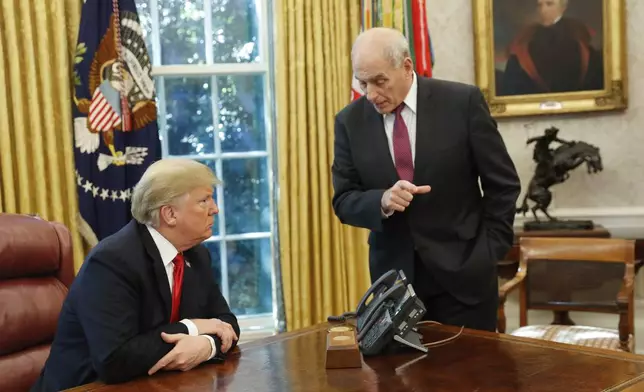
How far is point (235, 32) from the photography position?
13.9 ft

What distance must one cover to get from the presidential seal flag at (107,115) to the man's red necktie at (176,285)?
1.80 m

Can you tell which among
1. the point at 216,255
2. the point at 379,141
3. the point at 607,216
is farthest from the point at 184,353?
the point at 607,216

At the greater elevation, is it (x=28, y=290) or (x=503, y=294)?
(x=28, y=290)

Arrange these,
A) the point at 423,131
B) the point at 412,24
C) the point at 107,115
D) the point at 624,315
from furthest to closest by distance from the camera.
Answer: the point at 412,24 < the point at 107,115 < the point at 624,315 < the point at 423,131

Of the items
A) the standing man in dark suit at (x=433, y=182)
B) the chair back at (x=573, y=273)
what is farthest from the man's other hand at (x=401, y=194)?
the chair back at (x=573, y=273)

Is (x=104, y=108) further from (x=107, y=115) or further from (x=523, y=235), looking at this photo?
(x=523, y=235)

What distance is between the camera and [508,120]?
422 cm

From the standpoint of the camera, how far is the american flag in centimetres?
356

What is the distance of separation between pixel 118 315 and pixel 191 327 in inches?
7.6

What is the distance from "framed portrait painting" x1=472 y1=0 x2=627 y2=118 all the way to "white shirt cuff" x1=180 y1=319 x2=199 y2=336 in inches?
112

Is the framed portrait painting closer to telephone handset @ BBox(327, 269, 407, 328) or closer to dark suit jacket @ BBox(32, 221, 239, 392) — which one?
telephone handset @ BBox(327, 269, 407, 328)

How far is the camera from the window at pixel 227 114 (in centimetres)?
416

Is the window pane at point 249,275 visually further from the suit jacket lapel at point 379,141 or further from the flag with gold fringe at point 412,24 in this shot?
the suit jacket lapel at point 379,141

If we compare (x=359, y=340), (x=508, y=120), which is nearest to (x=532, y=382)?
(x=359, y=340)
